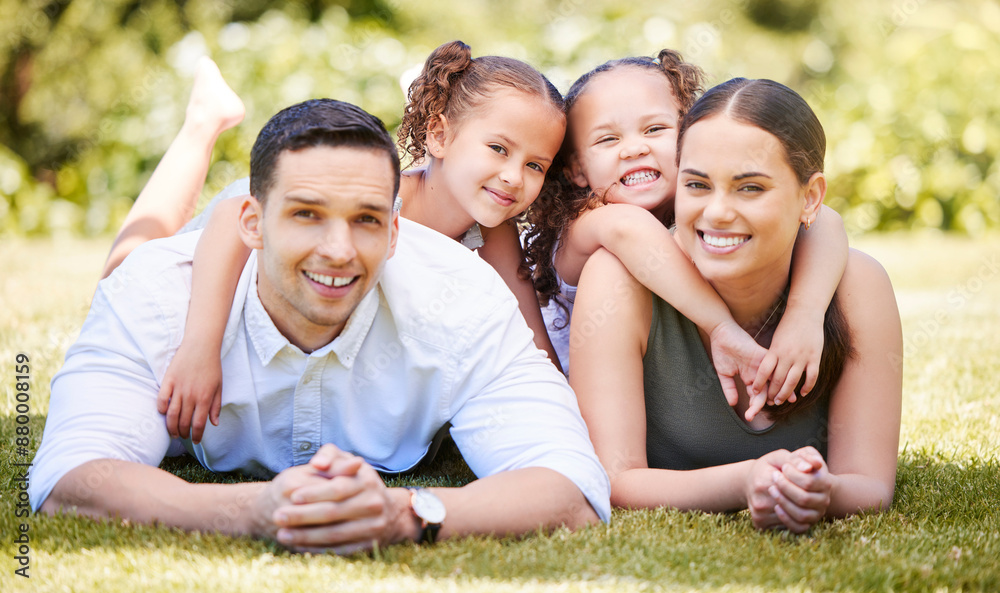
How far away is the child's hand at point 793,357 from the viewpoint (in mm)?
2691

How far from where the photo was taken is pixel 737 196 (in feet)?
8.86

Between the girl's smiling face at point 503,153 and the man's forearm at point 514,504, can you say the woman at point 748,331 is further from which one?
the girl's smiling face at point 503,153

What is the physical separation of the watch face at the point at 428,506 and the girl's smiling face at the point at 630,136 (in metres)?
1.70

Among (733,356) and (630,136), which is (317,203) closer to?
(733,356)

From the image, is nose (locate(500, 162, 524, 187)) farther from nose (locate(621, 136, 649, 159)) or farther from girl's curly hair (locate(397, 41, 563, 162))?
nose (locate(621, 136, 649, 159))

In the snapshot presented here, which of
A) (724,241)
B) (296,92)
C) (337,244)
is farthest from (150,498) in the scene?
(296,92)

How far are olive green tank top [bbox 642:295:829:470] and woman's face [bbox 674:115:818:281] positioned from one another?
11.3 inches

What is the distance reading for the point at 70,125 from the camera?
32.5ft

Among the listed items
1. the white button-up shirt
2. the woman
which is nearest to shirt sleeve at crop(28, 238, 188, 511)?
the white button-up shirt

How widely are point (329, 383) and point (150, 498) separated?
61 cm

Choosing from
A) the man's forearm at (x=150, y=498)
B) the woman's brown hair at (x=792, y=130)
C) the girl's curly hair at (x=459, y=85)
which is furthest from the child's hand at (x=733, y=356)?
the man's forearm at (x=150, y=498)

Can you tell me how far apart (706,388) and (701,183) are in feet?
2.18

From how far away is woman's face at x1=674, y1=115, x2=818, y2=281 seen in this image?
2682mm

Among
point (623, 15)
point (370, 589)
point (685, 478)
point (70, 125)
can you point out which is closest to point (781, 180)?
point (685, 478)
